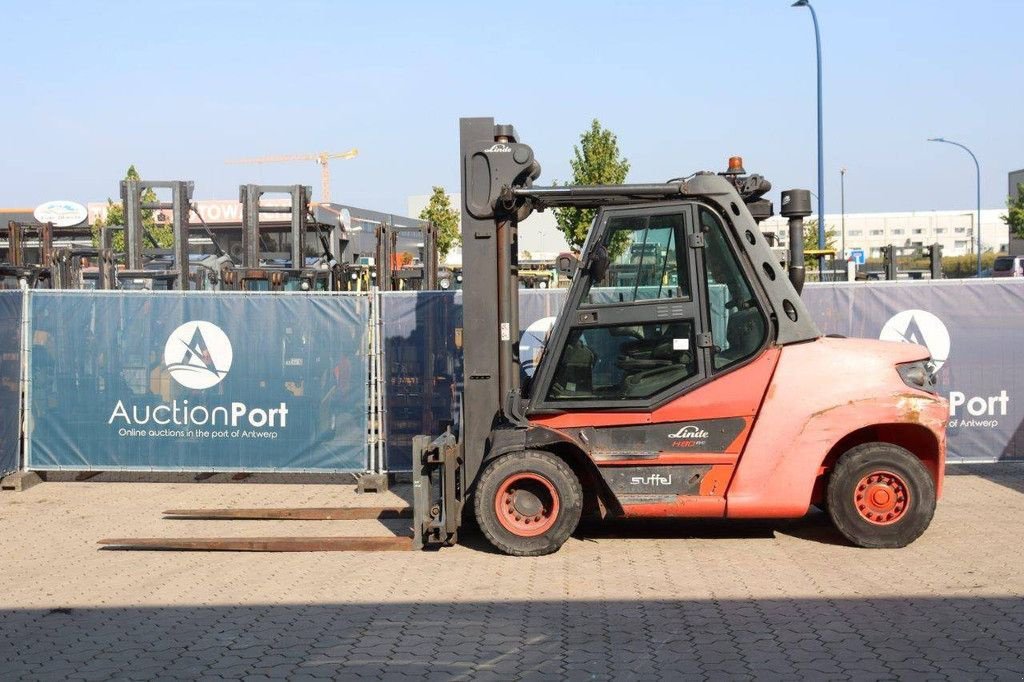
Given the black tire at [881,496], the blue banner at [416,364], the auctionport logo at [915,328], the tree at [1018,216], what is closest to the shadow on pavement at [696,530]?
the black tire at [881,496]

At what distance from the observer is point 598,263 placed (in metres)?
8.49

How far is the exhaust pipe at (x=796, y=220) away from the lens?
30.2ft

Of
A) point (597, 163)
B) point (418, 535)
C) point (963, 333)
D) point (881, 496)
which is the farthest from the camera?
point (597, 163)

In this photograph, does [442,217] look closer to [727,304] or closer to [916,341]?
[916,341]

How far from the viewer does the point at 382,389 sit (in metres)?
12.4

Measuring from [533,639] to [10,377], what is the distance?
320 inches

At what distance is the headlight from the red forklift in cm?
1

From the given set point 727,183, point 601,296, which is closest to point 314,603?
point 601,296

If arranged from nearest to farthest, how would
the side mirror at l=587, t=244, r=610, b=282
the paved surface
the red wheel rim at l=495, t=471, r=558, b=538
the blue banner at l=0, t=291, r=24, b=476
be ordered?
the paved surface
the side mirror at l=587, t=244, r=610, b=282
the red wheel rim at l=495, t=471, r=558, b=538
the blue banner at l=0, t=291, r=24, b=476

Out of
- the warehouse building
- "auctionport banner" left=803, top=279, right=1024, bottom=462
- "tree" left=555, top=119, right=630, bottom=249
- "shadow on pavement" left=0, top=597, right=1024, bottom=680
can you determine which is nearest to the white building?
the warehouse building

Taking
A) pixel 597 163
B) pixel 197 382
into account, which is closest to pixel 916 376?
pixel 197 382

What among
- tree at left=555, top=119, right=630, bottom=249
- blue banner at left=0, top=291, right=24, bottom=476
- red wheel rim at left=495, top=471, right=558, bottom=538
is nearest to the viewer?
red wheel rim at left=495, top=471, right=558, bottom=538

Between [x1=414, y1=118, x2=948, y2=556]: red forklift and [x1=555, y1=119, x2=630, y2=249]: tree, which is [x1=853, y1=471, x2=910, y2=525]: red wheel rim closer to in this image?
[x1=414, y1=118, x2=948, y2=556]: red forklift

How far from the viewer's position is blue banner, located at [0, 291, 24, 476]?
40.4 ft
